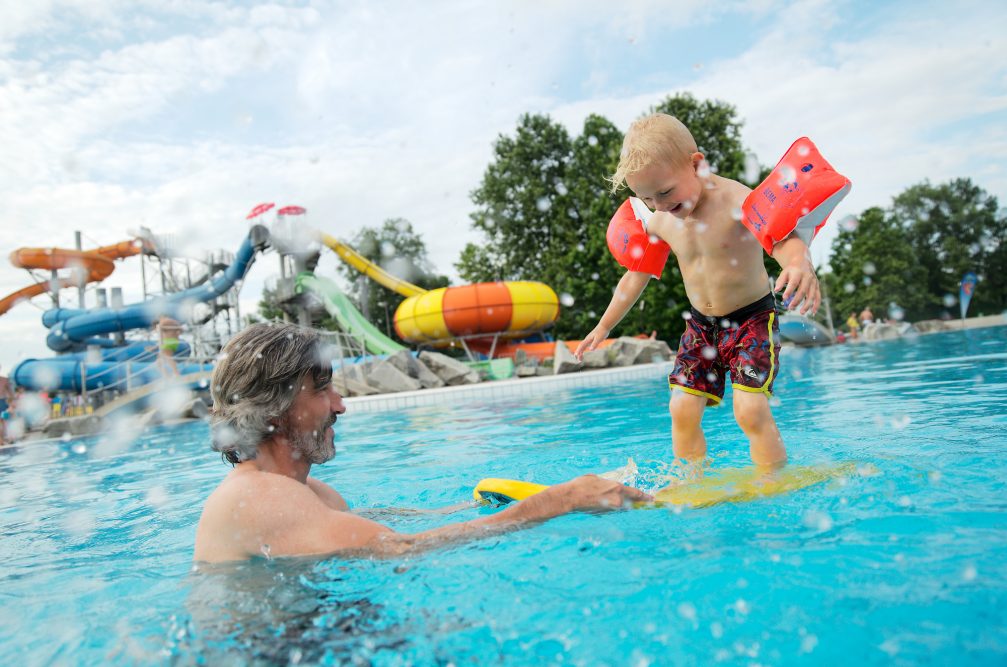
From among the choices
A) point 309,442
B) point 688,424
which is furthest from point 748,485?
point 309,442

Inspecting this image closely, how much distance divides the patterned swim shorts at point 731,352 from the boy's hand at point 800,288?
58 centimetres

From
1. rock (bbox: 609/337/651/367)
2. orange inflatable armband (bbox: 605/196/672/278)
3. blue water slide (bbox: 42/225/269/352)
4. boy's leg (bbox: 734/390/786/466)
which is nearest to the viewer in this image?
boy's leg (bbox: 734/390/786/466)

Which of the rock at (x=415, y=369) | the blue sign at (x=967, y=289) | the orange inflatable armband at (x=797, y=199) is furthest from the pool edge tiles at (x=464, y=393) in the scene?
the blue sign at (x=967, y=289)

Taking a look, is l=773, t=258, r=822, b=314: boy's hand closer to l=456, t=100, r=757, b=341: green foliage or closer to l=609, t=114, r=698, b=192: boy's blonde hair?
l=609, t=114, r=698, b=192: boy's blonde hair

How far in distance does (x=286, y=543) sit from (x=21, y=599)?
48.7 inches

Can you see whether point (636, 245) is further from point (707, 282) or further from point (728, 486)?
point (728, 486)

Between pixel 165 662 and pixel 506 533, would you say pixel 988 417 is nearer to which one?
pixel 506 533

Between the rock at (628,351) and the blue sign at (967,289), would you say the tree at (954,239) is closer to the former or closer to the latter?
the blue sign at (967,289)

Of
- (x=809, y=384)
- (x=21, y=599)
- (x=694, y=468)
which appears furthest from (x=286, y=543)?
(x=809, y=384)

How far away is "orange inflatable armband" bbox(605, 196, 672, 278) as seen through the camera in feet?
11.2

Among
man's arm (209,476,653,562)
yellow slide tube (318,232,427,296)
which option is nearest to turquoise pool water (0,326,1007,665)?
man's arm (209,476,653,562)

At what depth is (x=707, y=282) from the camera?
311 centimetres

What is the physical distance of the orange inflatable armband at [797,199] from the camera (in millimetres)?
2566

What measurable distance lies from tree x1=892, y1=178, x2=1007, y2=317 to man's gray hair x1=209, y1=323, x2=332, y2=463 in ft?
148
